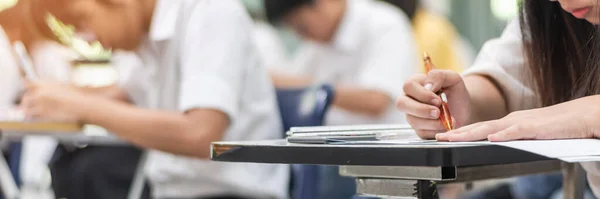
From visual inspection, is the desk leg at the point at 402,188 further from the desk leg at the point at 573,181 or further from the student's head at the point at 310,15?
the student's head at the point at 310,15

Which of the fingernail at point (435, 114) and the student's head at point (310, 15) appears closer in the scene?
the fingernail at point (435, 114)

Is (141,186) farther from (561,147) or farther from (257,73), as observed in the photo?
(561,147)

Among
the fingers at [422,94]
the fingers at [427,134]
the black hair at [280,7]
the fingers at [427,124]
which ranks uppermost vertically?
the black hair at [280,7]

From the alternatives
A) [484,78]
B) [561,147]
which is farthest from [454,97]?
[561,147]

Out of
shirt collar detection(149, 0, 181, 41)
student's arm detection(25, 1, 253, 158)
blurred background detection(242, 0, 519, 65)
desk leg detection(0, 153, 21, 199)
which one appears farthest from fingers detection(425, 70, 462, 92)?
blurred background detection(242, 0, 519, 65)

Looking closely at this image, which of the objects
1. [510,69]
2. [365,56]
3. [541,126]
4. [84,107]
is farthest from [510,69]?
[365,56]

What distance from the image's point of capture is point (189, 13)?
1.49m

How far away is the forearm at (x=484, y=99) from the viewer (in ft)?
3.28

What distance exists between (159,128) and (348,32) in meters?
1.16

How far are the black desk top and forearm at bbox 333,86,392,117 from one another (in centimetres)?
144

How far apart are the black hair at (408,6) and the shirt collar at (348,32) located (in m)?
0.41

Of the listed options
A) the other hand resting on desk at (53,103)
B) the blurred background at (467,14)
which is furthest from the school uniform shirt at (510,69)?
the blurred background at (467,14)

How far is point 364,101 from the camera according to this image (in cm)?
223

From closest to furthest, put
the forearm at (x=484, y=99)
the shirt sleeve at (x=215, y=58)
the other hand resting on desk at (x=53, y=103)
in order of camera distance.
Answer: the forearm at (x=484, y=99) → the shirt sleeve at (x=215, y=58) → the other hand resting on desk at (x=53, y=103)
